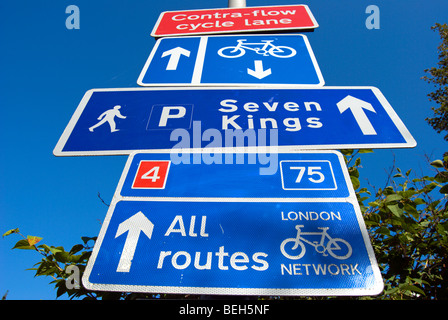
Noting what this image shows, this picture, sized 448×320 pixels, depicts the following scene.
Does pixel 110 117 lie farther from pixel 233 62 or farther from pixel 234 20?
pixel 234 20

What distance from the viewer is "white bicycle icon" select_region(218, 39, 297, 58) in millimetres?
1697

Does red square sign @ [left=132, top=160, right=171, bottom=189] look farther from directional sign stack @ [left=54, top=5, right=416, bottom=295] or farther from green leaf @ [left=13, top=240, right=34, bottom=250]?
green leaf @ [left=13, top=240, right=34, bottom=250]

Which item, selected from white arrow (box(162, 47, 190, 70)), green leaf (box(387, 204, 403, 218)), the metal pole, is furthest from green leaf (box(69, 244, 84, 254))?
the metal pole

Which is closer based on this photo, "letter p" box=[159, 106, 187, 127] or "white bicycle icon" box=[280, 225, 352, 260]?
"white bicycle icon" box=[280, 225, 352, 260]

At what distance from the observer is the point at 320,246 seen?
0.82 m

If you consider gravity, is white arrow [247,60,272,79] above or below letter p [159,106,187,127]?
above

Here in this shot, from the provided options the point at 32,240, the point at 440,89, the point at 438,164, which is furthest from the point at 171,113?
the point at 440,89

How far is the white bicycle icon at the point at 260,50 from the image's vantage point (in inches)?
66.8

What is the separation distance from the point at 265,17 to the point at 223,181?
5.16ft

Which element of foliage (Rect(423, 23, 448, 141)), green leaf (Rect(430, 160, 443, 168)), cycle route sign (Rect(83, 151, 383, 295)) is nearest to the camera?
cycle route sign (Rect(83, 151, 383, 295))

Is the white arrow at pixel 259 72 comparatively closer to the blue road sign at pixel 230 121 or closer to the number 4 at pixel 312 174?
the blue road sign at pixel 230 121

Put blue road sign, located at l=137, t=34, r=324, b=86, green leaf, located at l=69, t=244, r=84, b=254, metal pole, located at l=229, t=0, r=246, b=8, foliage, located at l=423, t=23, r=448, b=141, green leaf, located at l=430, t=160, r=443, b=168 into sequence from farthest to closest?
foliage, located at l=423, t=23, r=448, b=141 → metal pole, located at l=229, t=0, r=246, b=8 → green leaf, located at l=430, t=160, r=443, b=168 → green leaf, located at l=69, t=244, r=84, b=254 → blue road sign, located at l=137, t=34, r=324, b=86

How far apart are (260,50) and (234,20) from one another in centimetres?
49
